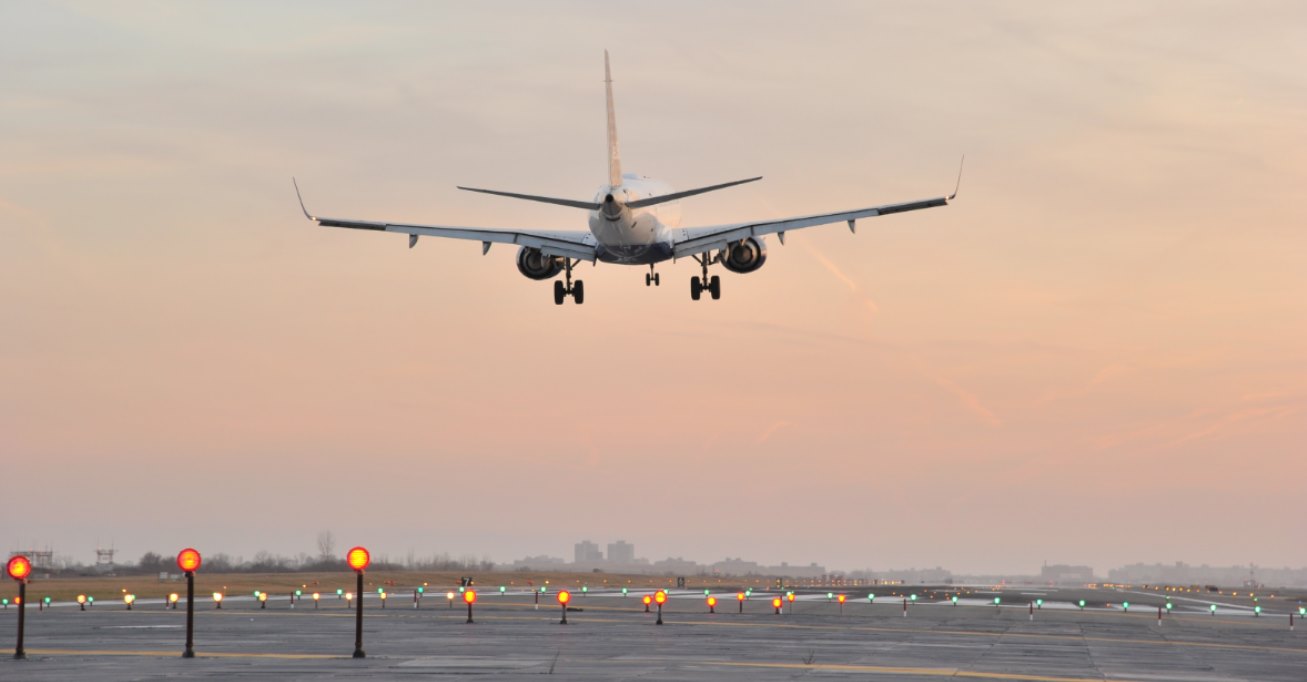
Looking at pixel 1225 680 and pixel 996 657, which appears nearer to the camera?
pixel 1225 680

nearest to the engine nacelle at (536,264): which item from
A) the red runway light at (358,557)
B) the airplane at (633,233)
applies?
the airplane at (633,233)

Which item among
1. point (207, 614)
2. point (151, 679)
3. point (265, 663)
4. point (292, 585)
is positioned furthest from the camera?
point (292, 585)

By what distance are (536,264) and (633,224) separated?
328 inches

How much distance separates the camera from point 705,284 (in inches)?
2931

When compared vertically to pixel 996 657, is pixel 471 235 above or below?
above

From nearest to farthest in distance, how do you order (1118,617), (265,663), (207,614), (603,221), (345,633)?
(265,663)
(345,633)
(603,221)
(207,614)
(1118,617)

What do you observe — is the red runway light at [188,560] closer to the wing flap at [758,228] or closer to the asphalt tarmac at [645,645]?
the asphalt tarmac at [645,645]

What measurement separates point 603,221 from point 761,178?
1170 centimetres

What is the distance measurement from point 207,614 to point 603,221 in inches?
1100

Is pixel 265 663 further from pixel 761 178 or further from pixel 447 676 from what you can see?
pixel 761 178

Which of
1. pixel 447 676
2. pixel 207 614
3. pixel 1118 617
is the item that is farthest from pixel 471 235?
pixel 1118 617

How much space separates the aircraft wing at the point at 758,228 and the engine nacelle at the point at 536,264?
652 cm

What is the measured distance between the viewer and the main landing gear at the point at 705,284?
243 feet

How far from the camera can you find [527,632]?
55625mm
